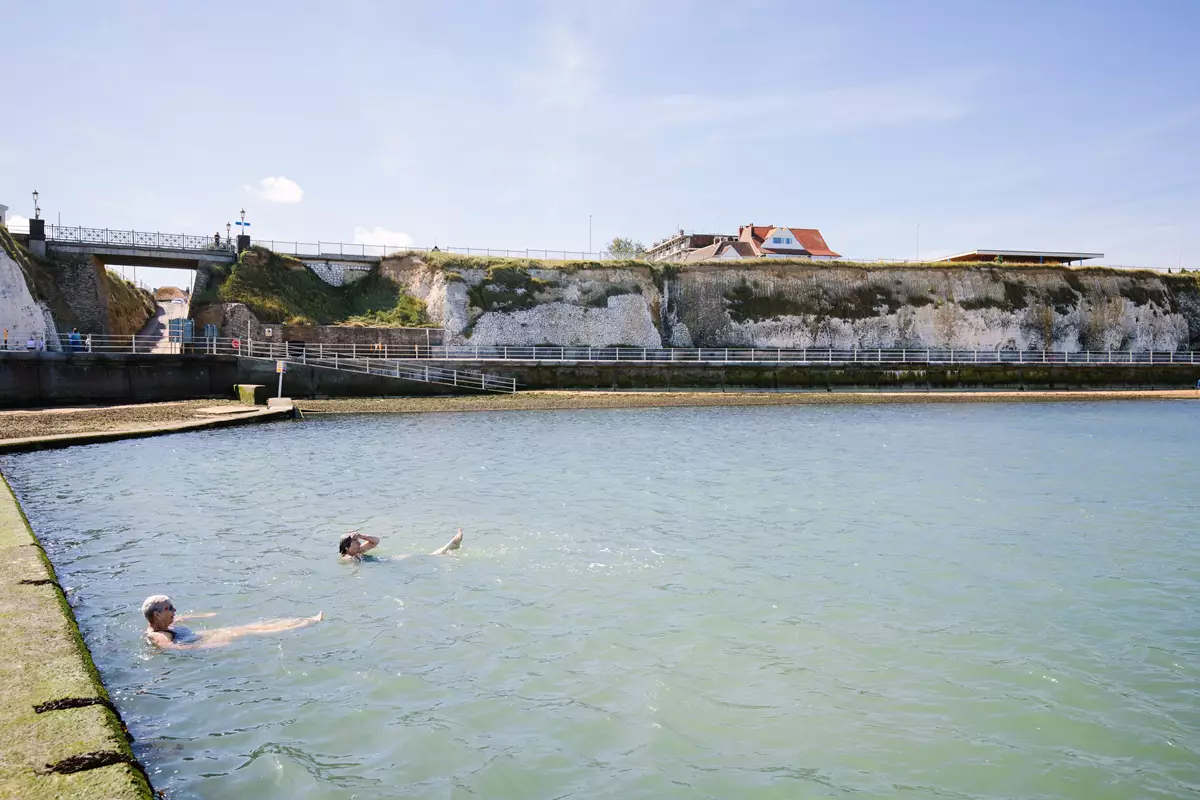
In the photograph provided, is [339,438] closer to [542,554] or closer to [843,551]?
[542,554]

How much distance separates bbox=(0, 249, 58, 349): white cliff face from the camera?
1535 inches

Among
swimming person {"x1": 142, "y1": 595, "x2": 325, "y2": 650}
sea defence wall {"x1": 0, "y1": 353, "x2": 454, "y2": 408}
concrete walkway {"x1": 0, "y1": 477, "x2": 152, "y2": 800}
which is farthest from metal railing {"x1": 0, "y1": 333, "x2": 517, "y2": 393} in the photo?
concrete walkway {"x1": 0, "y1": 477, "x2": 152, "y2": 800}

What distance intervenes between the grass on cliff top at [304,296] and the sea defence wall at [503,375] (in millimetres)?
10373

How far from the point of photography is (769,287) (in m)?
63.8

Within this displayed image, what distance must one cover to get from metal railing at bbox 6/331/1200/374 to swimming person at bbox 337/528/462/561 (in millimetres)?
30079

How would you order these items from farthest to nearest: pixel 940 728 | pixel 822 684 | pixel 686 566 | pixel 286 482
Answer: pixel 286 482, pixel 686 566, pixel 822 684, pixel 940 728

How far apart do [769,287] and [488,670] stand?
2311 inches

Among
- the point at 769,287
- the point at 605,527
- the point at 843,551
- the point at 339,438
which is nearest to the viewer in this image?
the point at 843,551

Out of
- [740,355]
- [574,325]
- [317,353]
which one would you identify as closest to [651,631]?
[317,353]

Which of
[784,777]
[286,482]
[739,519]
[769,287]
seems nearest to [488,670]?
[784,777]

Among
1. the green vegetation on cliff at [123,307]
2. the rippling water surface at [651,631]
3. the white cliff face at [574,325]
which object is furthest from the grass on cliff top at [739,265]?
the rippling water surface at [651,631]

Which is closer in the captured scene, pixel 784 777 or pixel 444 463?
pixel 784 777

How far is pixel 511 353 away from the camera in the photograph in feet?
174

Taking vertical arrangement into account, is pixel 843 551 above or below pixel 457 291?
below
